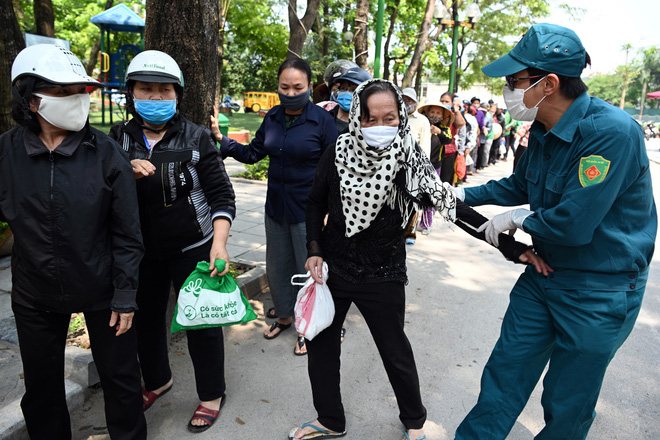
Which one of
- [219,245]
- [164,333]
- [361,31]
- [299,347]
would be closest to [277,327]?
[299,347]

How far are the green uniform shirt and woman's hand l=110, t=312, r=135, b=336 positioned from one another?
6.02 feet

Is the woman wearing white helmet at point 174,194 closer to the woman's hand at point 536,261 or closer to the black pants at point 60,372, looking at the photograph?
the black pants at point 60,372

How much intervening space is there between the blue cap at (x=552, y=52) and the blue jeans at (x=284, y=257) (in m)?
2.12

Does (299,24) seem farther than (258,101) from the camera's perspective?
No

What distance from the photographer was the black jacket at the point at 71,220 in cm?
220

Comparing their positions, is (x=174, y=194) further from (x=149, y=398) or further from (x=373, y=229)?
(x=149, y=398)

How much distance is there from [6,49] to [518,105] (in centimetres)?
488

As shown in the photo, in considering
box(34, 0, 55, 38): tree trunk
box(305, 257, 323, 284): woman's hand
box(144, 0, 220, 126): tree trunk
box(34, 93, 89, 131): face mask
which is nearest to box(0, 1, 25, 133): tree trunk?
box(144, 0, 220, 126): tree trunk

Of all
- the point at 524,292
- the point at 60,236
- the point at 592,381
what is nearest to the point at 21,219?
the point at 60,236

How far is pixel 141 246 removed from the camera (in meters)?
2.46

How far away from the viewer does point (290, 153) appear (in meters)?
3.82

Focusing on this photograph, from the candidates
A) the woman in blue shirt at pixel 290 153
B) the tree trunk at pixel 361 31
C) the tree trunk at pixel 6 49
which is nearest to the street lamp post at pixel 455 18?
the tree trunk at pixel 361 31

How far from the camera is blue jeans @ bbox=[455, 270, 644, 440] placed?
2.18 meters

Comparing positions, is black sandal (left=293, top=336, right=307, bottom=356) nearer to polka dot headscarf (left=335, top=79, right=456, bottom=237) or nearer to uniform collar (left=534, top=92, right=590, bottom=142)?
polka dot headscarf (left=335, top=79, right=456, bottom=237)
